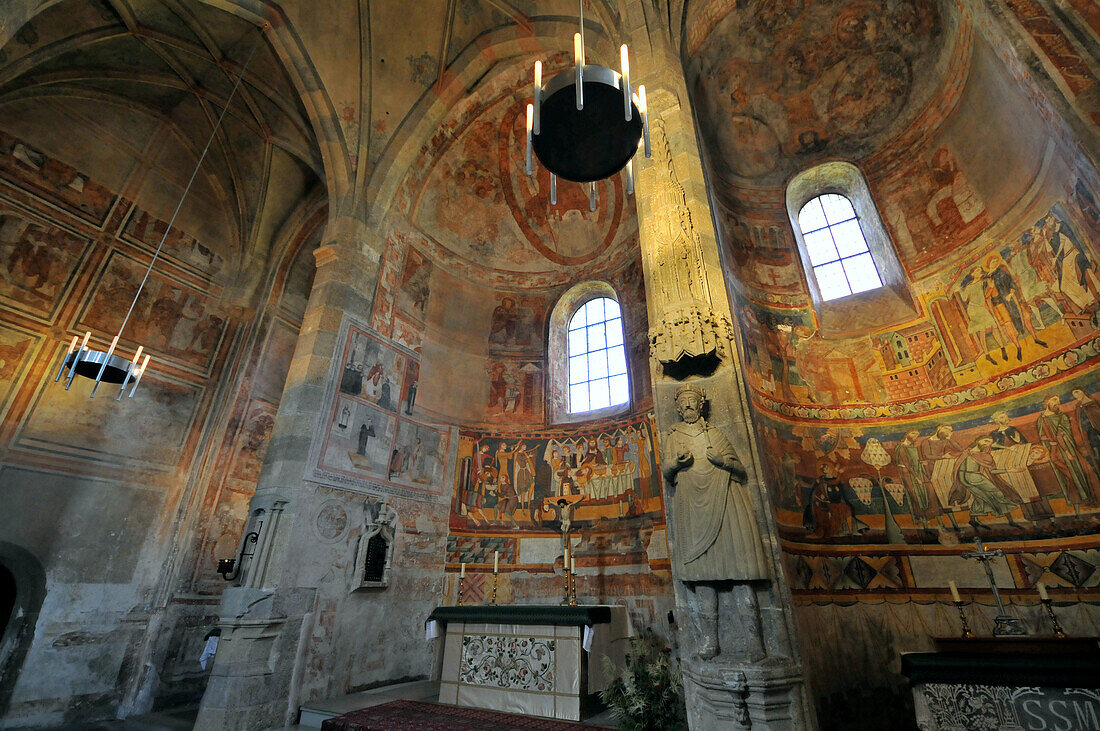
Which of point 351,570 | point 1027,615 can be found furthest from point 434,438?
point 1027,615

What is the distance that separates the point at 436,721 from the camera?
17.8ft

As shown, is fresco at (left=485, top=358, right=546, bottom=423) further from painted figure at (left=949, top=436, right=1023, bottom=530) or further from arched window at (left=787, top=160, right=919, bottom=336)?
painted figure at (left=949, top=436, right=1023, bottom=530)

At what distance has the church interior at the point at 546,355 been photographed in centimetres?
523

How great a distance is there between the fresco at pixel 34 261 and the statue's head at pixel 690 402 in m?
11.2

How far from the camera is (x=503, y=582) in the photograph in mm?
8938

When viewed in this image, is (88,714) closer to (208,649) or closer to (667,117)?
(208,649)

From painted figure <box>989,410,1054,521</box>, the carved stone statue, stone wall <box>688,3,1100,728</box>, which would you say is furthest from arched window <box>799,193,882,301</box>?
the carved stone statue

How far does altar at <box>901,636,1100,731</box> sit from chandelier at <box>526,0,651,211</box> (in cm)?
506

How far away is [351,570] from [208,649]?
2530mm

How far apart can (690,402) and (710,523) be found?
111 centimetres

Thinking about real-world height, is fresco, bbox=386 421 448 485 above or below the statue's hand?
above

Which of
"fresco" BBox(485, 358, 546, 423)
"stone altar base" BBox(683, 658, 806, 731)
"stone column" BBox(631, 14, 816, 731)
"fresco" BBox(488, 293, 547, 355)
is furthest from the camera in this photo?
"fresco" BBox(488, 293, 547, 355)

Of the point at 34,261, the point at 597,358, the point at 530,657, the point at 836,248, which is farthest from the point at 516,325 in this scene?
the point at 34,261

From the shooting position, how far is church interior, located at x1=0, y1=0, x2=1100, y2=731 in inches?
206
